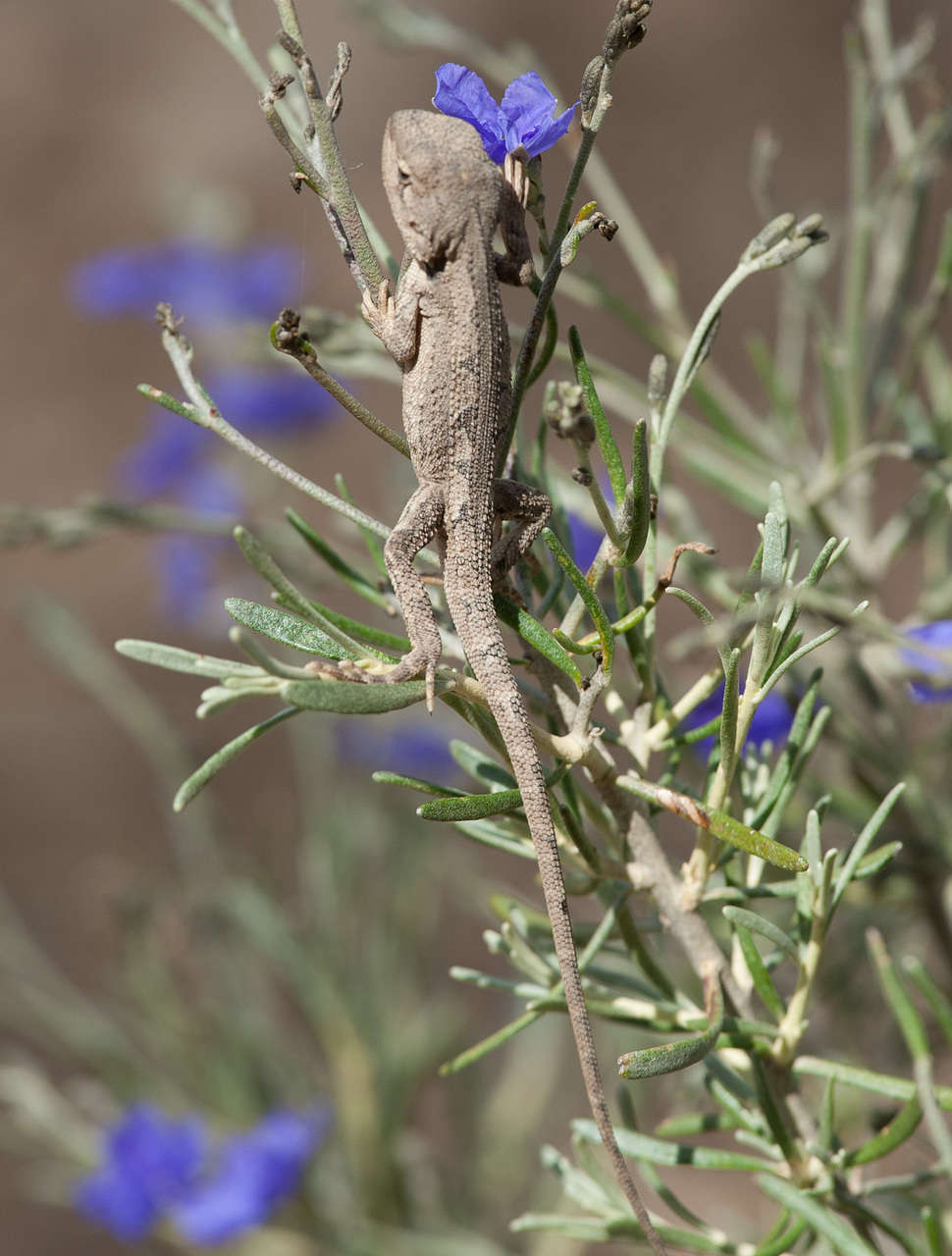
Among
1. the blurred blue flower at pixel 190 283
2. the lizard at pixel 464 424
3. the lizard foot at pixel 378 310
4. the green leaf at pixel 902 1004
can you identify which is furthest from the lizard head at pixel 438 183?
the blurred blue flower at pixel 190 283

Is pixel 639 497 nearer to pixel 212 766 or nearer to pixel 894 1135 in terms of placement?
pixel 212 766

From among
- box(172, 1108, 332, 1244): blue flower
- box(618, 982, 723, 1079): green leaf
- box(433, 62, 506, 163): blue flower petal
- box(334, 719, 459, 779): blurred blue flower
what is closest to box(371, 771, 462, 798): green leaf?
box(618, 982, 723, 1079): green leaf

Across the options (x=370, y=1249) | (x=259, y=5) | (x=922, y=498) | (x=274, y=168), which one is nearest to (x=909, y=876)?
(x=922, y=498)

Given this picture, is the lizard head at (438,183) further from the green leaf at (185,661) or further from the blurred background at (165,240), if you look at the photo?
the blurred background at (165,240)

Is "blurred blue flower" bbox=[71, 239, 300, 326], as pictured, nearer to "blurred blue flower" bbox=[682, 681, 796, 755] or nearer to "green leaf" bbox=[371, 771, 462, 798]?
"blurred blue flower" bbox=[682, 681, 796, 755]

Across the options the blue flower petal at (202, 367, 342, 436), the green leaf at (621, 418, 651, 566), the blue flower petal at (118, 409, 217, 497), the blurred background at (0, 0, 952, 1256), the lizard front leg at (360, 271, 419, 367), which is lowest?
the green leaf at (621, 418, 651, 566)
